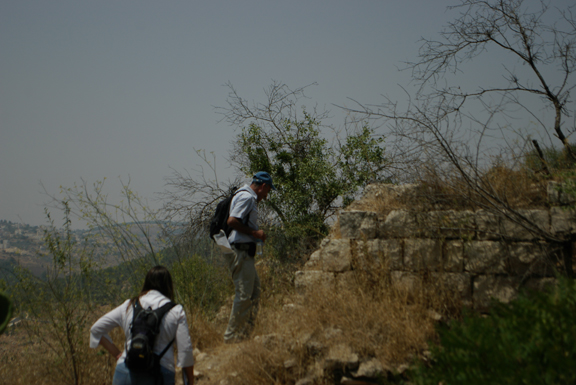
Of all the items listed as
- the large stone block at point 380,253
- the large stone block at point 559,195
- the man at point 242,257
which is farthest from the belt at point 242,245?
the large stone block at point 559,195

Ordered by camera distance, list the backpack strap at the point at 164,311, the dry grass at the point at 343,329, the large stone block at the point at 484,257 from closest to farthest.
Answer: the backpack strap at the point at 164,311 < the dry grass at the point at 343,329 < the large stone block at the point at 484,257

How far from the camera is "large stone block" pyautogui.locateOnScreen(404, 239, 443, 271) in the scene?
4973mm

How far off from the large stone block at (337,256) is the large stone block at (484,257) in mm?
1486

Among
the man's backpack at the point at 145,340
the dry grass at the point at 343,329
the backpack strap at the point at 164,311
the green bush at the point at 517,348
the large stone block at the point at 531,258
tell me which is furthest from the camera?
the large stone block at the point at 531,258

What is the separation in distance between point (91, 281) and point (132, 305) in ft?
8.04

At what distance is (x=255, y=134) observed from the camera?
35.7 feet

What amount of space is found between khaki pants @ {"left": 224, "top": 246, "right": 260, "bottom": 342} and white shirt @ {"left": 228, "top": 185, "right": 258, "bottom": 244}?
0.54 ft

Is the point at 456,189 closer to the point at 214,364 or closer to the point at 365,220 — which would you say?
the point at 365,220

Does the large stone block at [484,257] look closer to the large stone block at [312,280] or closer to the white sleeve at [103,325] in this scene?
the large stone block at [312,280]

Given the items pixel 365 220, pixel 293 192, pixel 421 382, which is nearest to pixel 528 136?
pixel 365 220

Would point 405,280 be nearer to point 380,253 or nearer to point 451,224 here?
point 380,253

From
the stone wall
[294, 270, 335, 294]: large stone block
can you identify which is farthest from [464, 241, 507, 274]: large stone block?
[294, 270, 335, 294]: large stone block

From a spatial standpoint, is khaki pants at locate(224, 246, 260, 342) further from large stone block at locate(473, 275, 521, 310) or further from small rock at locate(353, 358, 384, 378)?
large stone block at locate(473, 275, 521, 310)

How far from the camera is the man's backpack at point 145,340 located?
8.93ft
